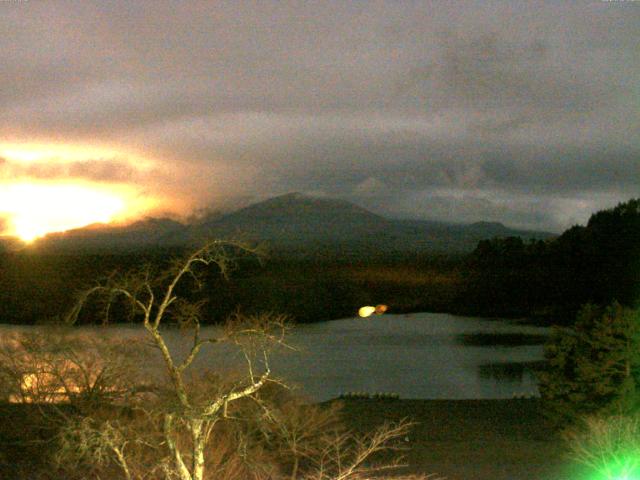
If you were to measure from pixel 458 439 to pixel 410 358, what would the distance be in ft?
85.2

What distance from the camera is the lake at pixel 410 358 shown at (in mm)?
37562

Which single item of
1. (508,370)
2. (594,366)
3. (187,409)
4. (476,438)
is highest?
(187,409)

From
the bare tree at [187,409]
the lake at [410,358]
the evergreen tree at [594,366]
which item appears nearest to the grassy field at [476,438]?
the evergreen tree at [594,366]

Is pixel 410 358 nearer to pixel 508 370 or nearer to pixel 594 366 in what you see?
pixel 508 370

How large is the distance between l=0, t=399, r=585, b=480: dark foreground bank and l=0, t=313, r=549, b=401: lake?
4113 mm

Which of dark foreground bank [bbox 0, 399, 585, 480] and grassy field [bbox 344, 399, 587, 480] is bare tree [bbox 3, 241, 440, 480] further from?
grassy field [bbox 344, 399, 587, 480]

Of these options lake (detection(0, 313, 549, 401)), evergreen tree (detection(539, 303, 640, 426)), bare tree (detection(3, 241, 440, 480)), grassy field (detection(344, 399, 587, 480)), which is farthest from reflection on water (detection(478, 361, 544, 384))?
bare tree (detection(3, 241, 440, 480))

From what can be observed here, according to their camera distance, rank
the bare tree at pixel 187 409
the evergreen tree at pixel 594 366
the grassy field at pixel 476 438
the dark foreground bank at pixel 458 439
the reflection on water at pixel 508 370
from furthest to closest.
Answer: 1. the reflection on water at pixel 508 370
2. the grassy field at pixel 476 438
3. the evergreen tree at pixel 594 366
4. the dark foreground bank at pixel 458 439
5. the bare tree at pixel 187 409

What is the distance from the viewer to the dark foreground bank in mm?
16594

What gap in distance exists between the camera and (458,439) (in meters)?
23.8

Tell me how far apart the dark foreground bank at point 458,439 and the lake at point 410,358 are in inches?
162

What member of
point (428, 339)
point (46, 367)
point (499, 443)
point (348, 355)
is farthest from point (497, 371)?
point (46, 367)

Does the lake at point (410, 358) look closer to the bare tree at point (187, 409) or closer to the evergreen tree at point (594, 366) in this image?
the evergreen tree at point (594, 366)

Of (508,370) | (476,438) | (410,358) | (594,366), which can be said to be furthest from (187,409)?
(410,358)
